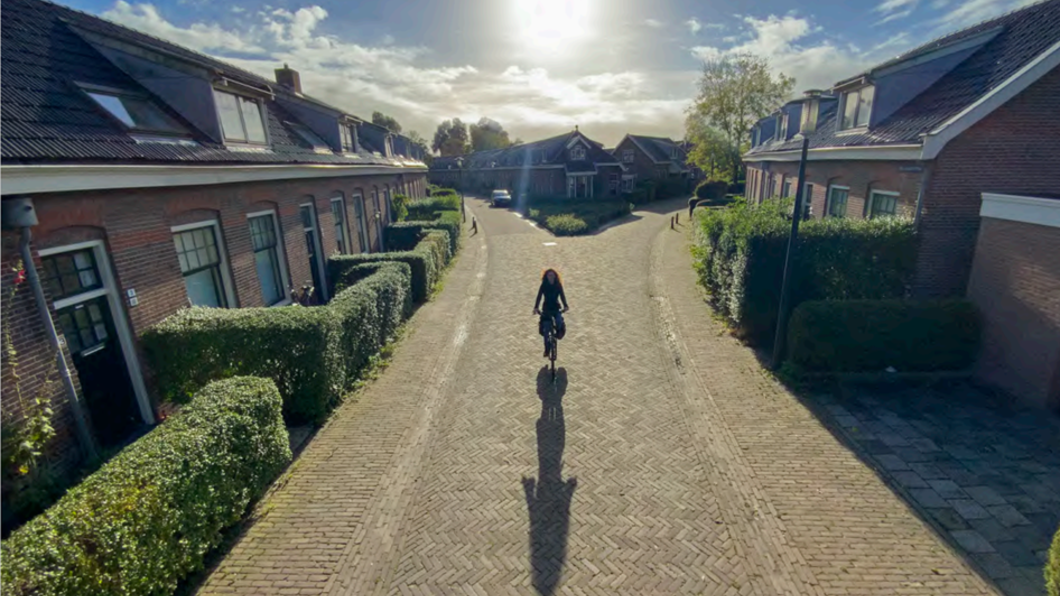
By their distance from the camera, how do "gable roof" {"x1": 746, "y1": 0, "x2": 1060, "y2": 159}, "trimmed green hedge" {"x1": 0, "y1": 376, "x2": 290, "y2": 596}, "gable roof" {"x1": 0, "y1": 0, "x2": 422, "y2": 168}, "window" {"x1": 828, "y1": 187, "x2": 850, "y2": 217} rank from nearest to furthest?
"trimmed green hedge" {"x1": 0, "y1": 376, "x2": 290, "y2": 596}, "gable roof" {"x1": 0, "y1": 0, "x2": 422, "y2": 168}, "gable roof" {"x1": 746, "y1": 0, "x2": 1060, "y2": 159}, "window" {"x1": 828, "y1": 187, "x2": 850, "y2": 217}

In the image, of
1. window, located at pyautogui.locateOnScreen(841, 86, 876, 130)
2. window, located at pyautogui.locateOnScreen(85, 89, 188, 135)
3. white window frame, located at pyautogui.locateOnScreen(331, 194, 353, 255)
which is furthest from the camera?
white window frame, located at pyautogui.locateOnScreen(331, 194, 353, 255)

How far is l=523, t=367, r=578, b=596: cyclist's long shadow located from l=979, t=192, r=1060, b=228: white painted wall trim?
8096 millimetres

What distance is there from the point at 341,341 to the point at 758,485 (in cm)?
670

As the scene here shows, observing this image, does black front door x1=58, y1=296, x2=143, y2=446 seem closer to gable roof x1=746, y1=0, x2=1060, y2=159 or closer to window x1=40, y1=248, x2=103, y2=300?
window x1=40, y1=248, x2=103, y2=300

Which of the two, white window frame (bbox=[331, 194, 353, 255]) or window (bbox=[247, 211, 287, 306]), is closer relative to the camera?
window (bbox=[247, 211, 287, 306])

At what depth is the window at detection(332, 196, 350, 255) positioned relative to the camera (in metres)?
15.5

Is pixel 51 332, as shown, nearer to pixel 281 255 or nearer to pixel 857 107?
pixel 281 255

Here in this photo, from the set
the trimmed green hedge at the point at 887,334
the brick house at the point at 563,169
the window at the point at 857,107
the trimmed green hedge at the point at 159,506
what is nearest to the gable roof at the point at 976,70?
the window at the point at 857,107

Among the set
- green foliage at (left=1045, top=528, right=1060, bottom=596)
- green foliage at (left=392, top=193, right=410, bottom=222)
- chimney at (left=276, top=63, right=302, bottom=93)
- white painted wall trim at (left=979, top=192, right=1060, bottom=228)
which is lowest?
green foliage at (left=1045, top=528, right=1060, bottom=596)

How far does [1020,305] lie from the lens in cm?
771

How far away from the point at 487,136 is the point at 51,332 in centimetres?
10883

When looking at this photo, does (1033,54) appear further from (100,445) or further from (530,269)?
(100,445)

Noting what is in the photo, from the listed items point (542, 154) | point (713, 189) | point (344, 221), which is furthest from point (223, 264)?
point (542, 154)

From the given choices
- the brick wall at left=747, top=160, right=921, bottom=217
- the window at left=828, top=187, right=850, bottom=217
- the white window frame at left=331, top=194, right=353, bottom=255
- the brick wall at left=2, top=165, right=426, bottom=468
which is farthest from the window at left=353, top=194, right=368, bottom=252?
the window at left=828, top=187, right=850, bottom=217
